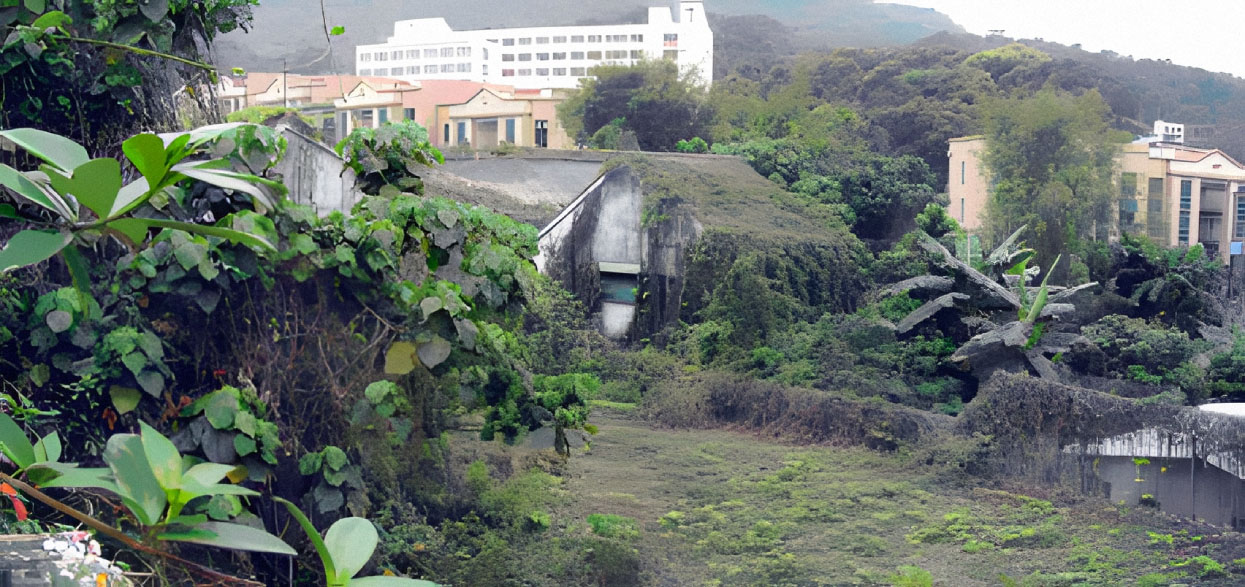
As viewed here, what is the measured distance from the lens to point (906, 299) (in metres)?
8.38

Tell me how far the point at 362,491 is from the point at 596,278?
5.72 m

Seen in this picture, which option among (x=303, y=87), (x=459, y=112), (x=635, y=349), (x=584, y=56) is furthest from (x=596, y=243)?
(x=303, y=87)

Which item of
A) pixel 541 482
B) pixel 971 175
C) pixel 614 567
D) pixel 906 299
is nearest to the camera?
pixel 614 567

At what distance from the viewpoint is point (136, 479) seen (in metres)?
0.87

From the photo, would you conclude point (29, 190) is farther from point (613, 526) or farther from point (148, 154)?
point (613, 526)

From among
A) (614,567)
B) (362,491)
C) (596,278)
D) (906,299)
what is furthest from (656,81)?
(362,491)

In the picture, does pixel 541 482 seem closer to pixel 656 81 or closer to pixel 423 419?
pixel 423 419

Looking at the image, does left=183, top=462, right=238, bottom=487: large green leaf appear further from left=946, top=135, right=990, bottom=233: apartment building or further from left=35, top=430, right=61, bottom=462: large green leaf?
left=946, top=135, right=990, bottom=233: apartment building

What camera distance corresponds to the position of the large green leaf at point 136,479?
87 cm

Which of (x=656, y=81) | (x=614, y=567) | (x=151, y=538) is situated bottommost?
(x=614, y=567)

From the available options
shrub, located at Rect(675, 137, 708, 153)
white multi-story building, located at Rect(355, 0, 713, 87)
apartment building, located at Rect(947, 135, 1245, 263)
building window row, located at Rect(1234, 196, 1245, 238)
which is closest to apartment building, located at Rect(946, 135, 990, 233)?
apartment building, located at Rect(947, 135, 1245, 263)

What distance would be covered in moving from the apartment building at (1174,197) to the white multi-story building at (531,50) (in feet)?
10.4

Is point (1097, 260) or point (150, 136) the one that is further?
point (1097, 260)

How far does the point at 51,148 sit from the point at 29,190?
6cm
